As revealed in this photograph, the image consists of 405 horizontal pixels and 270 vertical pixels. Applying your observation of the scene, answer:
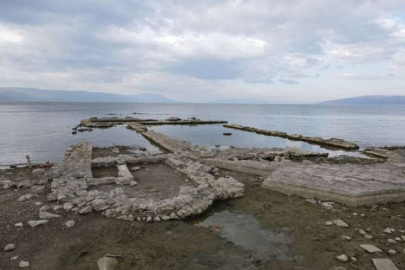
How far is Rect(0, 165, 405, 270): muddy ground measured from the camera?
6.03 m

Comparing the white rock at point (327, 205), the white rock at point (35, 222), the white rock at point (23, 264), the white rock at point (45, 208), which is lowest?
the white rock at point (23, 264)

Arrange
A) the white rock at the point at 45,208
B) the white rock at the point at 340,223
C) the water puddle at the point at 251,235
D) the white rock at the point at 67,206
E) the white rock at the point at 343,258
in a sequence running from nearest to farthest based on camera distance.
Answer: the white rock at the point at 343,258, the water puddle at the point at 251,235, the white rock at the point at 340,223, the white rock at the point at 45,208, the white rock at the point at 67,206

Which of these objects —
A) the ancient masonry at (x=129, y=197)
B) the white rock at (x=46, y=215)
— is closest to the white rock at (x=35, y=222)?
the white rock at (x=46, y=215)

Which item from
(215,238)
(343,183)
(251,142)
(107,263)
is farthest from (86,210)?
(251,142)

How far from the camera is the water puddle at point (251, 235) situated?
643 cm

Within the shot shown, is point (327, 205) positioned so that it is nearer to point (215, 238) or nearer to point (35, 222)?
point (215, 238)

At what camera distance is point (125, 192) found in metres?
10.2

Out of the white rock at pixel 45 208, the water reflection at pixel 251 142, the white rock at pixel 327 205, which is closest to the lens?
the white rock at pixel 45 208

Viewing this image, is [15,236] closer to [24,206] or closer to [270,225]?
[24,206]

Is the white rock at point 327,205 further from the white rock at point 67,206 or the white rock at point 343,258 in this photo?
the white rock at point 67,206

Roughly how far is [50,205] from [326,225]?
29.0 feet

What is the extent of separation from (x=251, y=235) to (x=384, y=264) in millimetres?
3046

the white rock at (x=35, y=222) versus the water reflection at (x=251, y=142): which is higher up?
the white rock at (x=35, y=222)

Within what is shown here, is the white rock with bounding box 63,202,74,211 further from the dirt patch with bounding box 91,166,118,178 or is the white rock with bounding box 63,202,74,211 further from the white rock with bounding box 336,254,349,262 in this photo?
the white rock with bounding box 336,254,349,262
